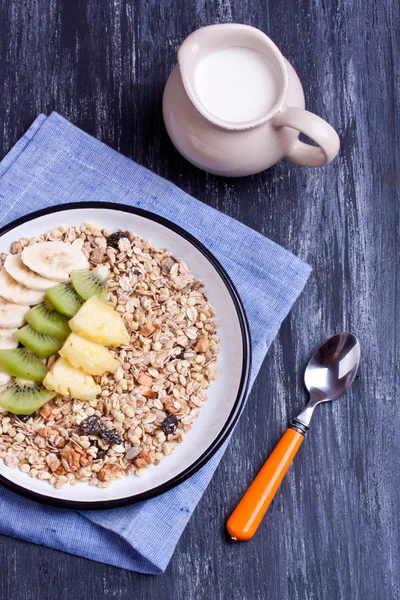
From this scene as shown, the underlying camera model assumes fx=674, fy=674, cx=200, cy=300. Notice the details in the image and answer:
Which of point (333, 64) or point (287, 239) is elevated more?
point (333, 64)

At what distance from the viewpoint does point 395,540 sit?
4.38 ft

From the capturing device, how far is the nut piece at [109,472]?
3.98 feet

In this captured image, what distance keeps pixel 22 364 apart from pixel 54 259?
20 centimetres

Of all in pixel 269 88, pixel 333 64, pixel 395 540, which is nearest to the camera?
pixel 269 88

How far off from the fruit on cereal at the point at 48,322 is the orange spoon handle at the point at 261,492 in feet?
1.51

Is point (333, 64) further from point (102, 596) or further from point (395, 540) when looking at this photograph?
point (102, 596)

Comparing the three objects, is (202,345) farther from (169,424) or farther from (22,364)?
(22,364)

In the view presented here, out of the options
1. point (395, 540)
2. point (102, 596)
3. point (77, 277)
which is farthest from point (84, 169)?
point (395, 540)

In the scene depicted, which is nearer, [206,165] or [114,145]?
[206,165]

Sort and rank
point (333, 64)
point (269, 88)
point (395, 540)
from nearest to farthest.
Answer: point (269, 88), point (395, 540), point (333, 64)

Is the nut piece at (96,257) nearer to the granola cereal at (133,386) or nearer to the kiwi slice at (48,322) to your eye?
the granola cereal at (133,386)

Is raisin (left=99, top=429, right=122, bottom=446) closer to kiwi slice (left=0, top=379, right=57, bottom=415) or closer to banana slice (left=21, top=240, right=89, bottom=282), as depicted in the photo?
kiwi slice (left=0, top=379, right=57, bottom=415)

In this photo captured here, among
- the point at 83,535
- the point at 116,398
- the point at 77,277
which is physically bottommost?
the point at 83,535

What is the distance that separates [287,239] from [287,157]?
0.64 ft
